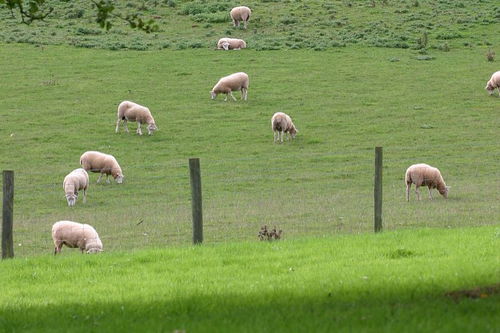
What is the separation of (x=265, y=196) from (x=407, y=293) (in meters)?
14.7

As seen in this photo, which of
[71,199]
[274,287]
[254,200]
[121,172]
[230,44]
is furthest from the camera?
[230,44]

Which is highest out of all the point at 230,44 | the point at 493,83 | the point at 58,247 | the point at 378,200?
the point at 230,44

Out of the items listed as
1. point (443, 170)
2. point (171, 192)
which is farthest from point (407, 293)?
point (443, 170)

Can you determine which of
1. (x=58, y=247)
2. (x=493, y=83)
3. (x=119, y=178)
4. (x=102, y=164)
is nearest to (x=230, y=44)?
(x=493, y=83)

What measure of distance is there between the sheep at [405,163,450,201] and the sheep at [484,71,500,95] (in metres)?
15.6

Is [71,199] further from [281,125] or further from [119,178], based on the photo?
[281,125]

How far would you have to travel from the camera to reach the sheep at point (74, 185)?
2447cm

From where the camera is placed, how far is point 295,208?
21094mm

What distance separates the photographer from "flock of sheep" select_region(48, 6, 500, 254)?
17.1m

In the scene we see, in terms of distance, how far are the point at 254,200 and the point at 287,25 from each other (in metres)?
33.9

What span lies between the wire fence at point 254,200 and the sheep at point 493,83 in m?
9.61

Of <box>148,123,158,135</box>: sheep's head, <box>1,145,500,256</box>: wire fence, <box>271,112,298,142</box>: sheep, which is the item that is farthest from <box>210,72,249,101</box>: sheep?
<box>1,145,500,256</box>: wire fence

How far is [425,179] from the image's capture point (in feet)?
79.7

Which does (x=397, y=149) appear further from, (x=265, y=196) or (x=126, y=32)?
(x=126, y=32)
